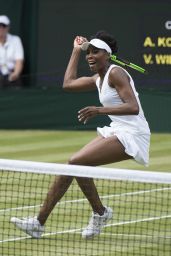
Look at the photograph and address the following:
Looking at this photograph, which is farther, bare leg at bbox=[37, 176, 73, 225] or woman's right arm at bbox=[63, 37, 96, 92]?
woman's right arm at bbox=[63, 37, 96, 92]

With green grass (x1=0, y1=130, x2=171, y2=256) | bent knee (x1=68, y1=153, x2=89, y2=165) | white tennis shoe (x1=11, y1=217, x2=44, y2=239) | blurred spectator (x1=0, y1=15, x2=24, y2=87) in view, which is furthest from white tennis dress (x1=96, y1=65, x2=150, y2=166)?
blurred spectator (x1=0, y1=15, x2=24, y2=87)

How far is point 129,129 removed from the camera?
926cm

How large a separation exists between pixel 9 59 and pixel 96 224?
8809mm

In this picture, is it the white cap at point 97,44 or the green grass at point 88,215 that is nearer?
the green grass at point 88,215

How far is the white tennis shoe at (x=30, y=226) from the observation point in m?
9.09

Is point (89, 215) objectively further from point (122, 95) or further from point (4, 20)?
point (4, 20)

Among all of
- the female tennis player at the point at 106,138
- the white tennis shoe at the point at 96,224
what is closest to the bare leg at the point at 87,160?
the female tennis player at the point at 106,138

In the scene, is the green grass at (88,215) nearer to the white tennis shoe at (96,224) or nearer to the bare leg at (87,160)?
the white tennis shoe at (96,224)

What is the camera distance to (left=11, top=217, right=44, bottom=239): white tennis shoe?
9.09 metres

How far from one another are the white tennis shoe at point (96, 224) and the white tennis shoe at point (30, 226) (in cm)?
43

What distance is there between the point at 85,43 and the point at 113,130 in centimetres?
87

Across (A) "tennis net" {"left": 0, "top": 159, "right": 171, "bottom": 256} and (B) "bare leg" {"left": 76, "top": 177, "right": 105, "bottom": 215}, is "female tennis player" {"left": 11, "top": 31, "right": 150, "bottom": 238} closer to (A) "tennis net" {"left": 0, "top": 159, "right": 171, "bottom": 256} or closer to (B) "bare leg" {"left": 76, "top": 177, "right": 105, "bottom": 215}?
(B) "bare leg" {"left": 76, "top": 177, "right": 105, "bottom": 215}

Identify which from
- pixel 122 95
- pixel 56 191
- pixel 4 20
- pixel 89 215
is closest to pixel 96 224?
pixel 56 191

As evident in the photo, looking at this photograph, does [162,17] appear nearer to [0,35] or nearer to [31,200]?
[0,35]
